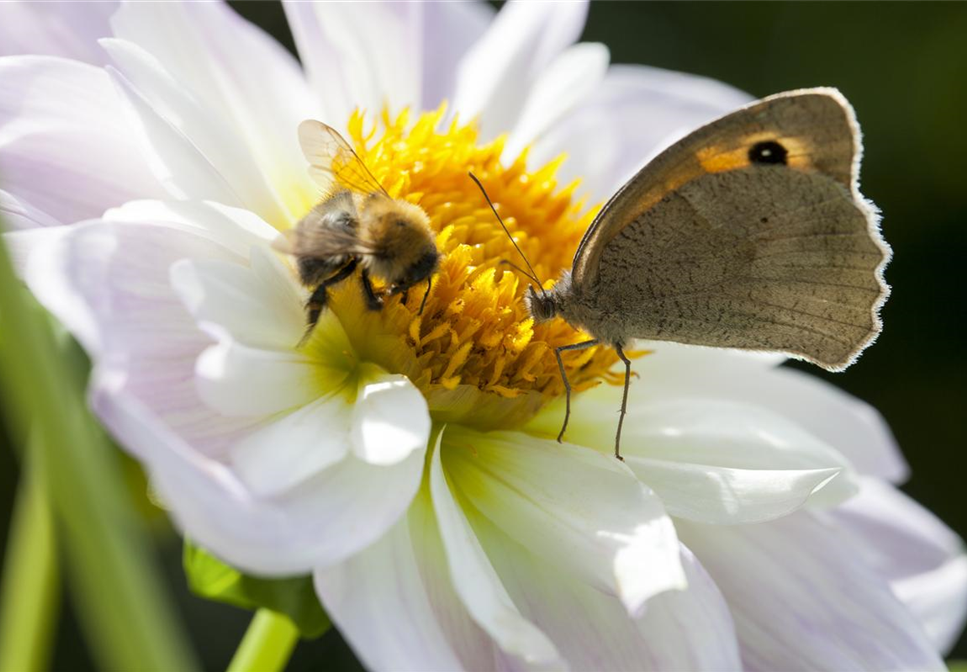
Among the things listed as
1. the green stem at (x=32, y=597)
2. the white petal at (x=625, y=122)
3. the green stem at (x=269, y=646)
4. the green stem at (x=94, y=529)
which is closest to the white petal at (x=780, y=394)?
the white petal at (x=625, y=122)

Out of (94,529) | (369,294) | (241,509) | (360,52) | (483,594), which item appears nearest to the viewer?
(94,529)

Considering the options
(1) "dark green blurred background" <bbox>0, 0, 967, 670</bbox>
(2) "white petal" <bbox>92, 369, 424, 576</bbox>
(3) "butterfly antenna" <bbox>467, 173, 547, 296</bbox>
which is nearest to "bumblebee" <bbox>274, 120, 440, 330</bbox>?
(3) "butterfly antenna" <bbox>467, 173, 547, 296</bbox>

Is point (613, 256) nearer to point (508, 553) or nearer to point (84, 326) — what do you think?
point (508, 553)

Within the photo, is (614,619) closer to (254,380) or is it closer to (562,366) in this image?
(562,366)

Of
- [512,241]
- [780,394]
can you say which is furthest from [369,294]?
[780,394]

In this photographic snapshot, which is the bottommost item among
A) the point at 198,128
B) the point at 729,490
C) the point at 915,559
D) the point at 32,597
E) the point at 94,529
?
the point at 915,559

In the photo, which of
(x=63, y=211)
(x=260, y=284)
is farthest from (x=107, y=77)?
(x=260, y=284)

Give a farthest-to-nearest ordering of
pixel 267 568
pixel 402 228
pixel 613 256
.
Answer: pixel 613 256, pixel 402 228, pixel 267 568

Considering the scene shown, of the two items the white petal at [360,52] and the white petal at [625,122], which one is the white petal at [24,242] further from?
the white petal at [625,122]
